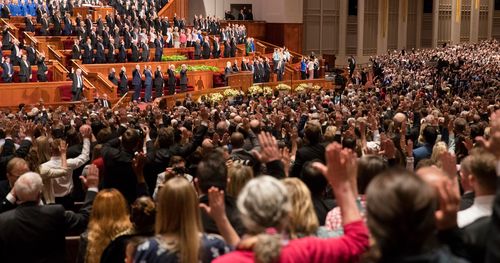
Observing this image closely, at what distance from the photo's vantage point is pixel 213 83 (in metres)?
21.2

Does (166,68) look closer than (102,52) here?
No

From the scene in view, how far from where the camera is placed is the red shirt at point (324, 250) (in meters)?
2.33

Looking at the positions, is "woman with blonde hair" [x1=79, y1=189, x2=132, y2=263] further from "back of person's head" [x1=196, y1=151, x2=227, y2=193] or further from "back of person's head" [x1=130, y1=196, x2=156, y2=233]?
"back of person's head" [x1=196, y1=151, x2=227, y2=193]

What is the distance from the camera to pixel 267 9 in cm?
2886

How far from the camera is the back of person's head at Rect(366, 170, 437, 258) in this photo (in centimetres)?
199

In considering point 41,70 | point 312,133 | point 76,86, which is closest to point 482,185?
point 312,133

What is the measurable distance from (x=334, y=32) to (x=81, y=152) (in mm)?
25181

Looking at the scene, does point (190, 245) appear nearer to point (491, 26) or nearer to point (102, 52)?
point (102, 52)

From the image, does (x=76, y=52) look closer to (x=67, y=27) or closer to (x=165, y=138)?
(x=67, y=27)

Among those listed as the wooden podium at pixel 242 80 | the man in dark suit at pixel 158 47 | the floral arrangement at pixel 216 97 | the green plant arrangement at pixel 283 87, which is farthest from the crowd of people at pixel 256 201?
the man in dark suit at pixel 158 47

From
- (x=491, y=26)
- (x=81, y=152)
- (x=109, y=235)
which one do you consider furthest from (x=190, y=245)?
(x=491, y=26)

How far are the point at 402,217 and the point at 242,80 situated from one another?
18.6 m

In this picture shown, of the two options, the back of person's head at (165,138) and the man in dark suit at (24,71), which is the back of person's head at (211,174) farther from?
the man in dark suit at (24,71)

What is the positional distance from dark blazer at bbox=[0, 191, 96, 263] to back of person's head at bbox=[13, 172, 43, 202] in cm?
4
